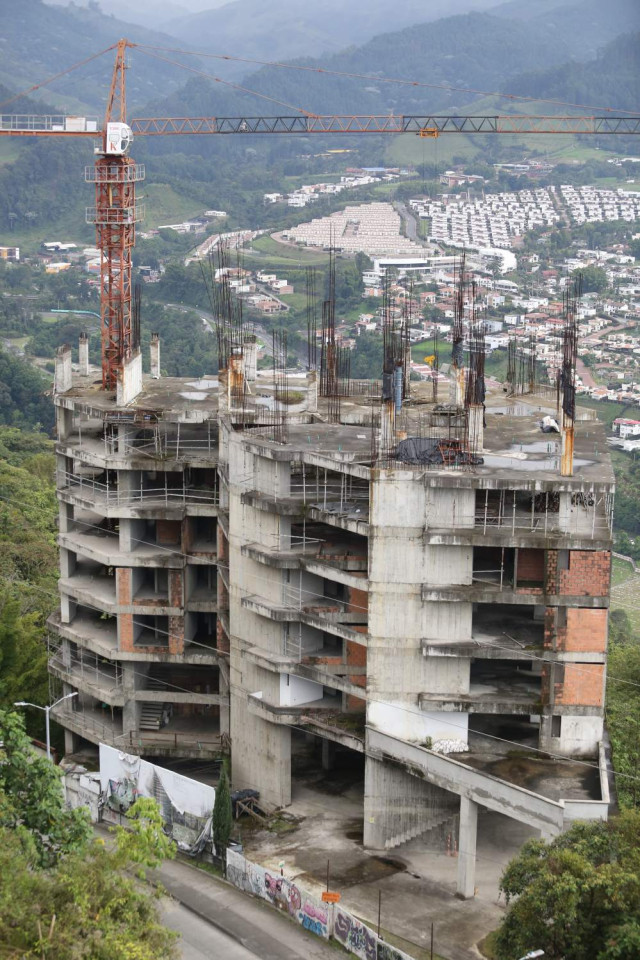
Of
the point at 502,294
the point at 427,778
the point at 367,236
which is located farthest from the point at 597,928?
the point at 367,236

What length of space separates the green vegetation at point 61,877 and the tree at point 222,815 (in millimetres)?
7287

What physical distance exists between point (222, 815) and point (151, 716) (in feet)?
28.5

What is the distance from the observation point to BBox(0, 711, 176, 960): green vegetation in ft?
107

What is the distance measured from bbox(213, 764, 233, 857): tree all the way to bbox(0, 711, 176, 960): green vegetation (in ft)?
23.9

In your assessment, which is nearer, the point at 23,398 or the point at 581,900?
the point at 581,900

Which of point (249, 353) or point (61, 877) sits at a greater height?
point (249, 353)

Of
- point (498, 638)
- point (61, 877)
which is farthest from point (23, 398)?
point (61, 877)

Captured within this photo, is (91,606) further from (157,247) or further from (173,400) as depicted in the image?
(157,247)

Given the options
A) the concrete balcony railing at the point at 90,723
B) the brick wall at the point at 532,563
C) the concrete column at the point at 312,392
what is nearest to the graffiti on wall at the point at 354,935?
the brick wall at the point at 532,563

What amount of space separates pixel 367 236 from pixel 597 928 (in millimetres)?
148945

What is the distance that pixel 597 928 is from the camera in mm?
36625

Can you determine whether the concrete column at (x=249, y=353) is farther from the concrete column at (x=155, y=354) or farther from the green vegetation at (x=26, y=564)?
the green vegetation at (x=26, y=564)

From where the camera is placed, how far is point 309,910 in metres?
42.4

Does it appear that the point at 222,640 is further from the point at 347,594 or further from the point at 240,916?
the point at 240,916
